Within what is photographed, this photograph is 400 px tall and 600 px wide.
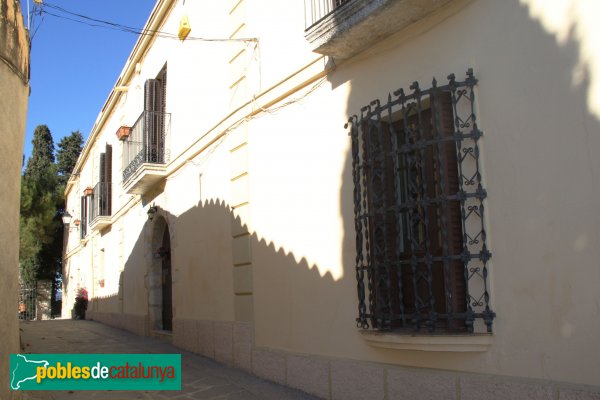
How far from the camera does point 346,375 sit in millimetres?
5262

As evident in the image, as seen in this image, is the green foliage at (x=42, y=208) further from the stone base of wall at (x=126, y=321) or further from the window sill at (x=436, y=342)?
the window sill at (x=436, y=342)

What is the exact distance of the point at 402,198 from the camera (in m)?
4.98

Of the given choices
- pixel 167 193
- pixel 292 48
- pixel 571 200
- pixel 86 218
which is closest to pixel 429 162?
pixel 571 200

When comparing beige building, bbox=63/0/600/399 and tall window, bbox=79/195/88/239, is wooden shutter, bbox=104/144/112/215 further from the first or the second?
beige building, bbox=63/0/600/399

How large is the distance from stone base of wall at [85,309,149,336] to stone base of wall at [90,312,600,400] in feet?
10.7

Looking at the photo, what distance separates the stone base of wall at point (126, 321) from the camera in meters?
11.8

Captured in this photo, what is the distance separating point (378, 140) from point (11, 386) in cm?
374

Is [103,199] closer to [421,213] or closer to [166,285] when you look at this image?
[166,285]

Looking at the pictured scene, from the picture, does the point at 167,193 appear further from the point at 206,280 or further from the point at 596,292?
the point at 596,292

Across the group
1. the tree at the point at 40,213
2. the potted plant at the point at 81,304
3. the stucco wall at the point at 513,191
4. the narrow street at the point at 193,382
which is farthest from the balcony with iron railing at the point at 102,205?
the stucco wall at the point at 513,191

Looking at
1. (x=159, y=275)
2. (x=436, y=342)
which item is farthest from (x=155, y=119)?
(x=436, y=342)

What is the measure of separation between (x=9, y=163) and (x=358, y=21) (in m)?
3.19

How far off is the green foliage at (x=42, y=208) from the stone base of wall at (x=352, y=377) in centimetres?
1568

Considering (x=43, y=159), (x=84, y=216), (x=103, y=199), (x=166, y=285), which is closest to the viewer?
(x=166, y=285)
